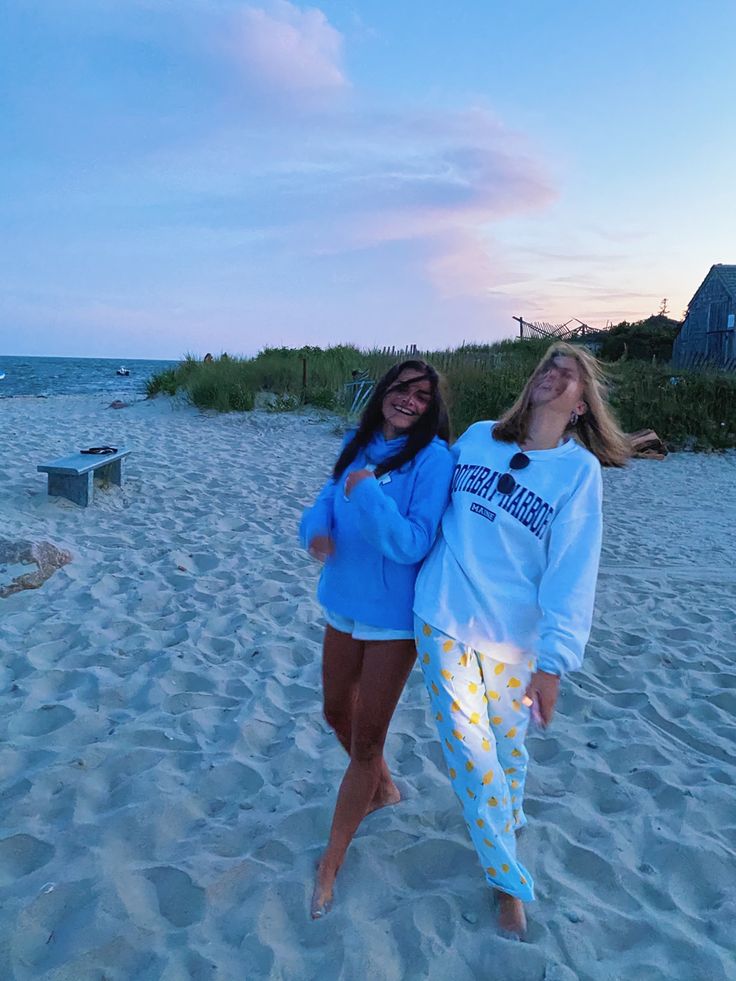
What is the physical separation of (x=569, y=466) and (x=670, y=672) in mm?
2652

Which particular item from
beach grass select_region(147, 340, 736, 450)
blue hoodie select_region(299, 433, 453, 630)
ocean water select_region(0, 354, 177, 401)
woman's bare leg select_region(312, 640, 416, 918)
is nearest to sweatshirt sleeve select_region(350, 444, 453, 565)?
blue hoodie select_region(299, 433, 453, 630)

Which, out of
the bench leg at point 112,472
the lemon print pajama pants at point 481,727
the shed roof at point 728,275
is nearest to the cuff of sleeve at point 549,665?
the lemon print pajama pants at point 481,727

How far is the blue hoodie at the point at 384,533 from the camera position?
1.98m

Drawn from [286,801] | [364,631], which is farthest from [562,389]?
[286,801]

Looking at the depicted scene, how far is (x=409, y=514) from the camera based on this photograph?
2.08 m

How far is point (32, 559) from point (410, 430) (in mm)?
3793

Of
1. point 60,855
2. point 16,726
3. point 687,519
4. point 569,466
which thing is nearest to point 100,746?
point 16,726

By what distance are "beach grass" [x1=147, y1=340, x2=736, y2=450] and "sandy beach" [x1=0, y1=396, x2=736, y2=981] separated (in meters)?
8.73

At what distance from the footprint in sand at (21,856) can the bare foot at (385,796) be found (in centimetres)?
115

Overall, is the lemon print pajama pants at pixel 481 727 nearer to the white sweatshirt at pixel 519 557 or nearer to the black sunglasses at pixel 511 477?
the white sweatshirt at pixel 519 557

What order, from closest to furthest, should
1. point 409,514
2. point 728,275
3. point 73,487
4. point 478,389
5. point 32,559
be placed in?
point 409,514, point 32,559, point 73,487, point 478,389, point 728,275

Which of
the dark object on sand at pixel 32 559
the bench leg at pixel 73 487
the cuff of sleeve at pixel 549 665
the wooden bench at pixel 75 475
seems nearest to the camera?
the cuff of sleeve at pixel 549 665

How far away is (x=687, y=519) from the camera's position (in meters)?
8.40

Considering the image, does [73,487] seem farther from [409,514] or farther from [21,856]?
[409,514]
